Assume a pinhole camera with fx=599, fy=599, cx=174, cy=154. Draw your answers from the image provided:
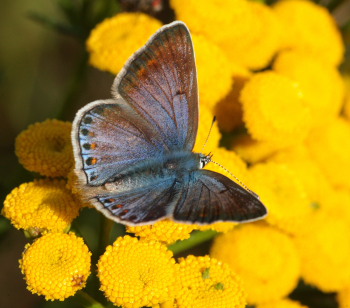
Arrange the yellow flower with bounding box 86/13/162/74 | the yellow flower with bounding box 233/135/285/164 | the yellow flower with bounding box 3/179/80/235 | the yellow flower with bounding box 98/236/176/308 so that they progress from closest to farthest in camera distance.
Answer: the yellow flower with bounding box 98/236/176/308
the yellow flower with bounding box 3/179/80/235
the yellow flower with bounding box 86/13/162/74
the yellow flower with bounding box 233/135/285/164

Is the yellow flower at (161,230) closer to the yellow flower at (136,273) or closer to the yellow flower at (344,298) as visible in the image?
the yellow flower at (136,273)

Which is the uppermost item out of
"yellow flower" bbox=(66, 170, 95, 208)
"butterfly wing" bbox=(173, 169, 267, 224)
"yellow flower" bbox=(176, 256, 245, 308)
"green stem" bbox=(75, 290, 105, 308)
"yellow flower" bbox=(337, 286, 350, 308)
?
"butterfly wing" bbox=(173, 169, 267, 224)

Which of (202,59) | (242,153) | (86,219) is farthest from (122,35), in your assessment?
(86,219)

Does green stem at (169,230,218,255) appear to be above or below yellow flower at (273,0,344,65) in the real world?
below

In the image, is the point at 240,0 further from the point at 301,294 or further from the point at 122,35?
the point at 301,294

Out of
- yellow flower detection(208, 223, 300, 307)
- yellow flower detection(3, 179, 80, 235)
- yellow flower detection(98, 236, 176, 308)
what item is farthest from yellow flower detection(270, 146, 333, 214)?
yellow flower detection(3, 179, 80, 235)

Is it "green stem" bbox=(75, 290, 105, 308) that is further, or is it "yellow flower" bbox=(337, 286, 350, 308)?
"yellow flower" bbox=(337, 286, 350, 308)

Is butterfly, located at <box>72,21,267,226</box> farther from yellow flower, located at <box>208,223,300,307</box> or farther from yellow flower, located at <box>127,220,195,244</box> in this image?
yellow flower, located at <box>208,223,300,307</box>

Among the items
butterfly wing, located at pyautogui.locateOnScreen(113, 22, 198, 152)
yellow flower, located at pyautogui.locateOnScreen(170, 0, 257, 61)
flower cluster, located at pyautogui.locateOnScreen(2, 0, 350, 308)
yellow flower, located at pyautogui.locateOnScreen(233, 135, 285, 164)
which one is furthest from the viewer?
yellow flower, located at pyautogui.locateOnScreen(233, 135, 285, 164)
